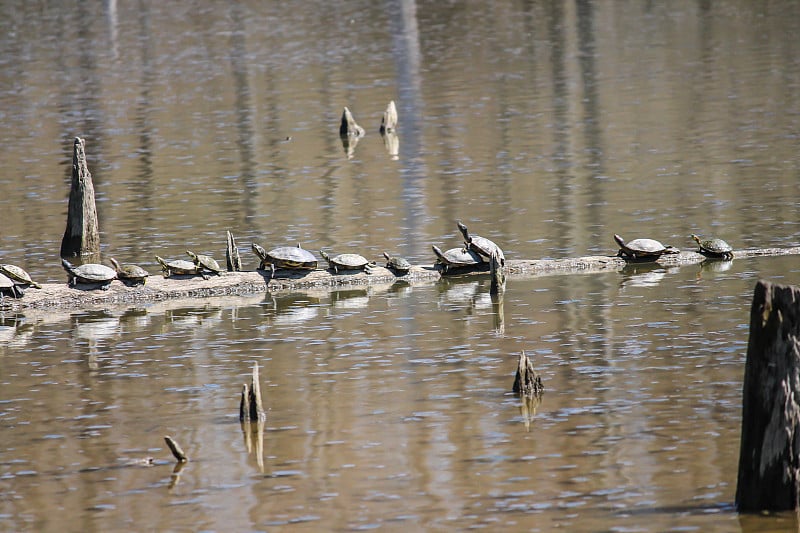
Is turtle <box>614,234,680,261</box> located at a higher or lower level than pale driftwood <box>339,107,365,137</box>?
lower

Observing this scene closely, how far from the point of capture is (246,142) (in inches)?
1485

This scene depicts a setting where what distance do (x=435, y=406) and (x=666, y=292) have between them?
19.1 ft

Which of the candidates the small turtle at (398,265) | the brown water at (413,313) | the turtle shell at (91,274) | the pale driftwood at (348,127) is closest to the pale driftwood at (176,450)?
the brown water at (413,313)

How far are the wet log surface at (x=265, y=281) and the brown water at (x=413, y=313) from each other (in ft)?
0.75

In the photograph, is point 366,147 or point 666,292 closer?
point 666,292

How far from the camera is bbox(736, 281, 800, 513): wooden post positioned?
33.0 ft

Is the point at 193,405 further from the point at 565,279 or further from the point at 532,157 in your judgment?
the point at 532,157

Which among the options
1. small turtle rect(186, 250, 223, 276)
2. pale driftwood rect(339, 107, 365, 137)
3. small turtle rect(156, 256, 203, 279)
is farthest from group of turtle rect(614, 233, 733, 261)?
pale driftwood rect(339, 107, 365, 137)

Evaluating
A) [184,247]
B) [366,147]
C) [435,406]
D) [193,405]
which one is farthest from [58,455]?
[366,147]

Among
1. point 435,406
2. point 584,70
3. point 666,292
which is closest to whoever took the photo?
point 435,406

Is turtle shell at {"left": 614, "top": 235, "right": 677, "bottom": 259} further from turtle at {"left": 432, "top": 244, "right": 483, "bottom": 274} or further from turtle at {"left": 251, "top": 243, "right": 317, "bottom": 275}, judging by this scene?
turtle at {"left": 251, "top": 243, "right": 317, "bottom": 275}

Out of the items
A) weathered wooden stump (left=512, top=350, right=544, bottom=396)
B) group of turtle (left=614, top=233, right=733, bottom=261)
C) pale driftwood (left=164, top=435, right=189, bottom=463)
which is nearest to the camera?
pale driftwood (left=164, top=435, right=189, bottom=463)

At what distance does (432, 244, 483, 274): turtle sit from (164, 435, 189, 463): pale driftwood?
795cm

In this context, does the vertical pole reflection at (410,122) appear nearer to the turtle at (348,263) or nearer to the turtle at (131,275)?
the turtle at (348,263)
